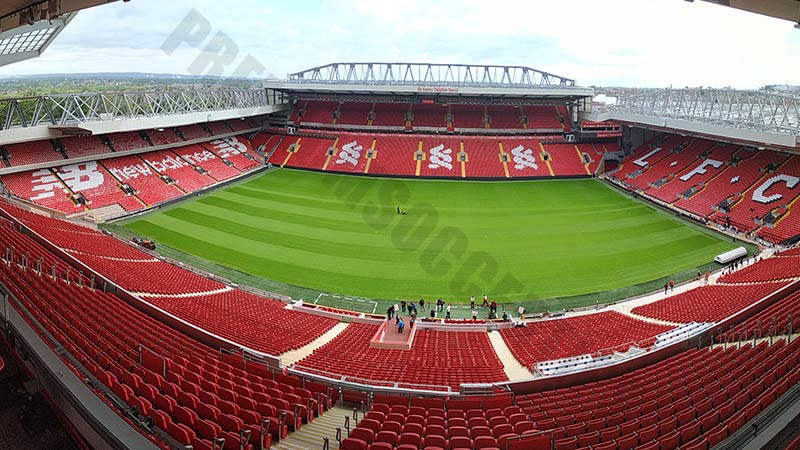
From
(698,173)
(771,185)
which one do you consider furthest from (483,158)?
(771,185)

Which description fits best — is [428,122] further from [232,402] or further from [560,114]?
[232,402]

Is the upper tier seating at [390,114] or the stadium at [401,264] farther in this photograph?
the upper tier seating at [390,114]

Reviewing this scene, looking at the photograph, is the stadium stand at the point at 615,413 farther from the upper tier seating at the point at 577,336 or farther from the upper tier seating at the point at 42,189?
the upper tier seating at the point at 42,189

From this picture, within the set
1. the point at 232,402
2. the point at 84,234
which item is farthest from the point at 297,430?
the point at 84,234

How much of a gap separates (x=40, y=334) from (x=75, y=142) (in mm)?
36120

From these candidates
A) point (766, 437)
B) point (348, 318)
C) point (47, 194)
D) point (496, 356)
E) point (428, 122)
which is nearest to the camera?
point (766, 437)

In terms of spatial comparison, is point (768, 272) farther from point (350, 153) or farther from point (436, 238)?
point (350, 153)

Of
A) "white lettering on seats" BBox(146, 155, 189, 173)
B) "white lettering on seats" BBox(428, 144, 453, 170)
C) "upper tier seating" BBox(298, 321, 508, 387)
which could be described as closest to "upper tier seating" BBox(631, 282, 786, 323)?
"upper tier seating" BBox(298, 321, 508, 387)

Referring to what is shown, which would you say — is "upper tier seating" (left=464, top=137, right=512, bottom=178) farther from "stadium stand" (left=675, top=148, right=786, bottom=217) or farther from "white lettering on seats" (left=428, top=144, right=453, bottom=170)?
"stadium stand" (left=675, top=148, right=786, bottom=217)

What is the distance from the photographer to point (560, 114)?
2359 inches

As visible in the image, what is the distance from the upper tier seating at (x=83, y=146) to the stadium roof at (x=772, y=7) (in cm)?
4248

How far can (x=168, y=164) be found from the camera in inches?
1724

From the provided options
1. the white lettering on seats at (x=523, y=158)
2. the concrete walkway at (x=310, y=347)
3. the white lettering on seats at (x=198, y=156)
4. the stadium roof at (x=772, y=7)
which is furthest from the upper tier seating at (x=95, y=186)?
the stadium roof at (x=772, y=7)

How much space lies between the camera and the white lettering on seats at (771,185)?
3512 centimetres
